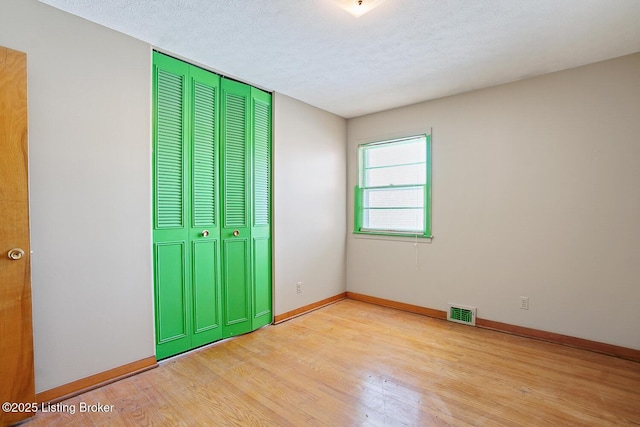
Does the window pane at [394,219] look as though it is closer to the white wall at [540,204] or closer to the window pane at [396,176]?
the white wall at [540,204]

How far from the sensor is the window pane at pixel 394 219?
3818 millimetres

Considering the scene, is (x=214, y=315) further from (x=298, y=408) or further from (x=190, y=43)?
(x=190, y=43)

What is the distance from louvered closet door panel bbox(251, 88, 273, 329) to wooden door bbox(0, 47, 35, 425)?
5.75ft

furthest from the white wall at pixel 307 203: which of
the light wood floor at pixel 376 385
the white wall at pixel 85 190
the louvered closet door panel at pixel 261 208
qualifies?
the white wall at pixel 85 190

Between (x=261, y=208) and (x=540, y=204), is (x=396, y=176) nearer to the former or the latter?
(x=540, y=204)

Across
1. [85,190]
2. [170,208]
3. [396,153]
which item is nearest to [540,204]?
[396,153]

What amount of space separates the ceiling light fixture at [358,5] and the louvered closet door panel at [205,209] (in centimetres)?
146

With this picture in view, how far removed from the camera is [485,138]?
330 cm

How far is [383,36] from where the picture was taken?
2303 mm

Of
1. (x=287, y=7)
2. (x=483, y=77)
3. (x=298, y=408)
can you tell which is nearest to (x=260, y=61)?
(x=287, y=7)

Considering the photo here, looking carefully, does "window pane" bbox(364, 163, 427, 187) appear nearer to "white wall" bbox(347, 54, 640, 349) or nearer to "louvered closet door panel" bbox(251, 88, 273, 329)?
"white wall" bbox(347, 54, 640, 349)

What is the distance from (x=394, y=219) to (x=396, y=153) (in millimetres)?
855

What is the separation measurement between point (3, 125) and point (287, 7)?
177 centimetres

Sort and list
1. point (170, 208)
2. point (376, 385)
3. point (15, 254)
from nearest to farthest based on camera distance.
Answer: point (15, 254)
point (376, 385)
point (170, 208)
